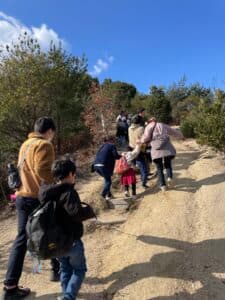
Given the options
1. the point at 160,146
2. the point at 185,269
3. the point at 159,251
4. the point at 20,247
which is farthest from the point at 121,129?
the point at 20,247

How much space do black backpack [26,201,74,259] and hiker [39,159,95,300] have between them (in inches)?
2.3

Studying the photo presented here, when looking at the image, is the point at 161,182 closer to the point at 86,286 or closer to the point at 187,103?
the point at 86,286

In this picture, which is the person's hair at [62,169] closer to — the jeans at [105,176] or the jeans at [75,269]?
the jeans at [75,269]

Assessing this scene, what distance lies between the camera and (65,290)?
3895 millimetres

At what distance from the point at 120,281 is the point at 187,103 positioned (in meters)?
21.6

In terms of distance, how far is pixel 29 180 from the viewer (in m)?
4.22

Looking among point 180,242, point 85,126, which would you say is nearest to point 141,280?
point 180,242

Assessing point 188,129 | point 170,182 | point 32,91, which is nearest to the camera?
point 170,182

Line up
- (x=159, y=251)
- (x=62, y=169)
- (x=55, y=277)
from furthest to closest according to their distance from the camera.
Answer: (x=159, y=251) < (x=55, y=277) < (x=62, y=169)

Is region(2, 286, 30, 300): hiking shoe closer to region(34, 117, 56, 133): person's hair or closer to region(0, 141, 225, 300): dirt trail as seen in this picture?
region(0, 141, 225, 300): dirt trail

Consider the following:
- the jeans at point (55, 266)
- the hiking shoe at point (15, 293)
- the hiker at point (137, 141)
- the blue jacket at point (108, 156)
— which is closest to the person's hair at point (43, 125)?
the jeans at point (55, 266)

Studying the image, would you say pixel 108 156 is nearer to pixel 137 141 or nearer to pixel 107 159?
pixel 107 159

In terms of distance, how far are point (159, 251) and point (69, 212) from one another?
7.27 ft

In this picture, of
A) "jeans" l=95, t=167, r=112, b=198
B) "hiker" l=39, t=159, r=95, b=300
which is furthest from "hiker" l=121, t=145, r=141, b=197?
"hiker" l=39, t=159, r=95, b=300
